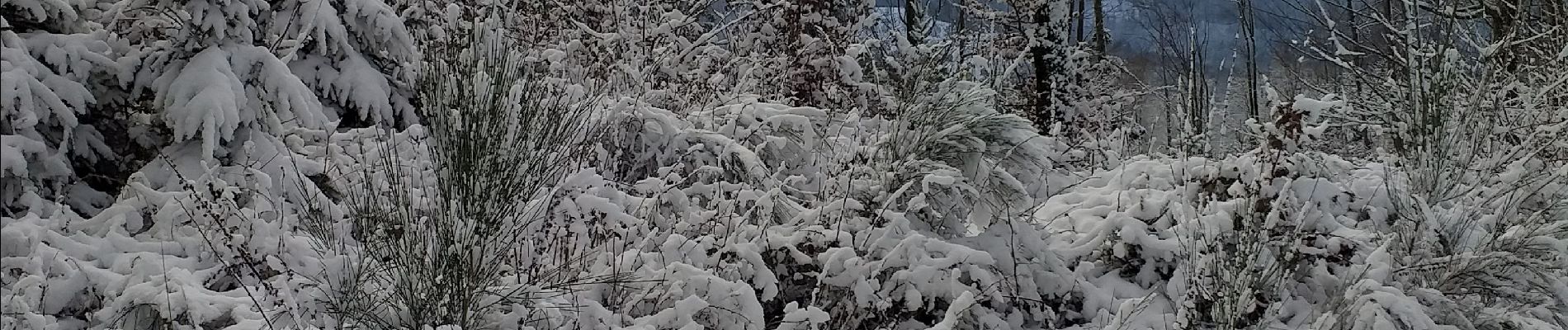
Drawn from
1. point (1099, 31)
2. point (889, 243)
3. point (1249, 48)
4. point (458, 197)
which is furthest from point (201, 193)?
point (1249, 48)

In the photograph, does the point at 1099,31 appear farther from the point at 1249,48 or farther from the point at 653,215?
the point at 653,215

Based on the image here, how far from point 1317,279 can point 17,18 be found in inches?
205

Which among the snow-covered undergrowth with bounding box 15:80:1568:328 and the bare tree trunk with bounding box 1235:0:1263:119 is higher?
the snow-covered undergrowth with bounding box 15:80:1568:328

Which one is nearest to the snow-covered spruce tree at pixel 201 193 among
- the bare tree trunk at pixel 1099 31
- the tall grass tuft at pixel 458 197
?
the tall grass tuft at pixel 458 197

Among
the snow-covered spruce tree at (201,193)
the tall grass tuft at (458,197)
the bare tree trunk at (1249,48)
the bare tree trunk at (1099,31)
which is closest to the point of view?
the tall grass tuft at (458,197)

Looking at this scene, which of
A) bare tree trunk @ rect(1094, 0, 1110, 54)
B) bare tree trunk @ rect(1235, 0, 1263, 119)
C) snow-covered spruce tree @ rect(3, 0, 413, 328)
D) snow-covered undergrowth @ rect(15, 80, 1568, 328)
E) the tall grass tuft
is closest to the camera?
the tall grass tuft

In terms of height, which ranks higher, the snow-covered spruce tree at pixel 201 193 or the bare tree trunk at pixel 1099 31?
the snow-covered spruce tree at pixel 201 193

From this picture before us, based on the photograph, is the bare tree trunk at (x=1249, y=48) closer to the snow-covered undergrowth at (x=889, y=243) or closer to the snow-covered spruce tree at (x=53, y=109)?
the snow-covered undergrowth at (x=889, y=243)

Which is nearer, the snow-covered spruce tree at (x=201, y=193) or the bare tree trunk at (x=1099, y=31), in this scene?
the snow-covered spruce tree at (x=201, y=193)

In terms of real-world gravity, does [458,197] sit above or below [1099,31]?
above

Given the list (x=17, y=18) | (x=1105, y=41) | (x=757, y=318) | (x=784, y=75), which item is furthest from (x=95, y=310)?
(x=1105, y=41)

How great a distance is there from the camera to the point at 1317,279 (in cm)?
414

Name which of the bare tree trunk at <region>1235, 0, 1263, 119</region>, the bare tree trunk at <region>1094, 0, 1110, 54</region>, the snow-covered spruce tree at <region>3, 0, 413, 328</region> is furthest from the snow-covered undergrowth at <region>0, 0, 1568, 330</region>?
the bare tree trunk at <region>1235, 0, 1263, 119</region>

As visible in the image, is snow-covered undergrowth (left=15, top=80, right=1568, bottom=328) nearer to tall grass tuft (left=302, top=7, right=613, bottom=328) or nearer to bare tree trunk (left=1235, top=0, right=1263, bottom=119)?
tall grass tuft (left=302, top=7, right=613, bottom=328)
